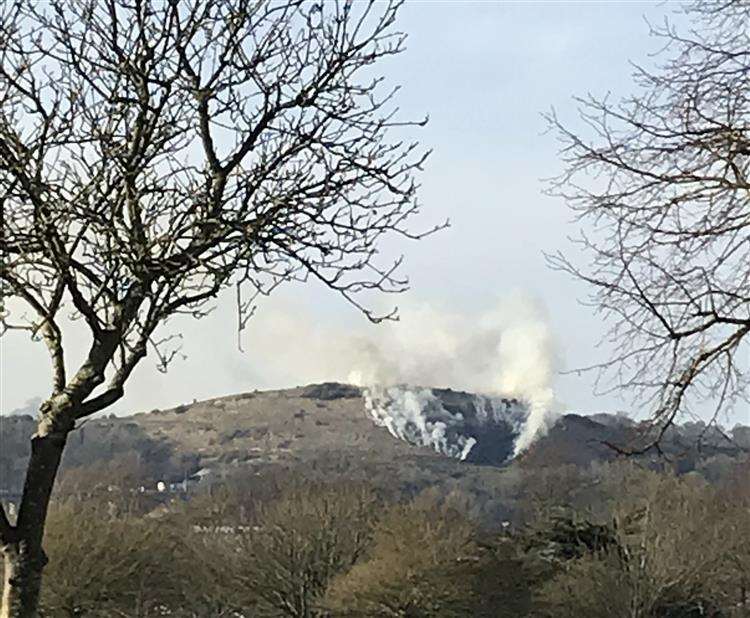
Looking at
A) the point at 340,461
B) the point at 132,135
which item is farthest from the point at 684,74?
the point at 340,461

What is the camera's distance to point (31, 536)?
14.3 feet

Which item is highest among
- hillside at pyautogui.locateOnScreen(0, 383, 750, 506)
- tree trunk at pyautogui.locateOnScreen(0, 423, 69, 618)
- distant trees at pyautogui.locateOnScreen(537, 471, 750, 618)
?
hillside at pyautogui.locateOnScreen(0, 383, 750, 506)

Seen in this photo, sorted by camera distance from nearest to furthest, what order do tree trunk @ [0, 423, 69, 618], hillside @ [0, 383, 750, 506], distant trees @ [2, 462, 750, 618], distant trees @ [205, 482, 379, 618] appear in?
tree trunk @ [0, 423, 69, 618], distant trees @ [2, 462, 750, 618], distant trees @ [205, 482, 379, 618], hillside @ [0, 383, 750, 506]

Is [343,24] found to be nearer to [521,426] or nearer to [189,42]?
[189,42]

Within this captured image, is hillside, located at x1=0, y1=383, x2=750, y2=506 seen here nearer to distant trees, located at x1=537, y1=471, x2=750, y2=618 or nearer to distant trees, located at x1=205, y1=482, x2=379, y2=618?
distant trees, located at x1=205, y1=482, x2=379, y2=618

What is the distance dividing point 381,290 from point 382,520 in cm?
3320

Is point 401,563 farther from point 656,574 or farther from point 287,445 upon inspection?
point 287,445

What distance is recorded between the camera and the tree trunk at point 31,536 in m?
4.30

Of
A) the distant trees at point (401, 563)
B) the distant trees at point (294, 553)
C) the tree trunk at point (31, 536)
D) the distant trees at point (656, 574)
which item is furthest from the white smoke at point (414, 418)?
the tree trunk at point (31, 536)

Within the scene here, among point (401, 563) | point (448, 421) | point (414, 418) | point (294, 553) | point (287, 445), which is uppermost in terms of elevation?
point (448, 421)

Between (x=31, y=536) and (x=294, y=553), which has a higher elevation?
(x=294, y=553)

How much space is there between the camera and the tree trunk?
4301mm

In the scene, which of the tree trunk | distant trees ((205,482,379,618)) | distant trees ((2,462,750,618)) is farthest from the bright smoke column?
the tree trunk

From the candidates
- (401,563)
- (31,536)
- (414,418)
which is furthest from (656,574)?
(414,418)
